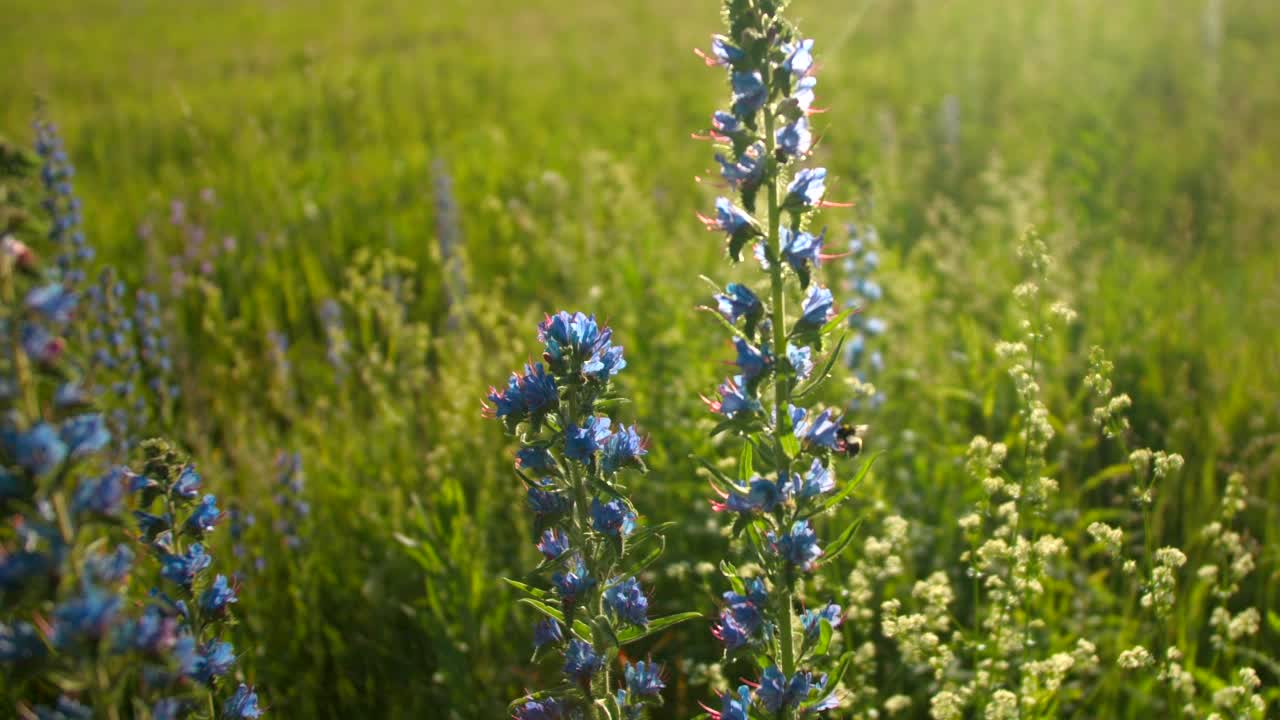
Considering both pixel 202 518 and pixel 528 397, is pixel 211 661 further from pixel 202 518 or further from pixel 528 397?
pixel 528 397

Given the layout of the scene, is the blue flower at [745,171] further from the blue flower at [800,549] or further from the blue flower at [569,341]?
the blue flower at [800,549]

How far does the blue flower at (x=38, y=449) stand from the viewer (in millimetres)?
1275

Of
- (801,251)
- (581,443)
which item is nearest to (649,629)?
(581,443)

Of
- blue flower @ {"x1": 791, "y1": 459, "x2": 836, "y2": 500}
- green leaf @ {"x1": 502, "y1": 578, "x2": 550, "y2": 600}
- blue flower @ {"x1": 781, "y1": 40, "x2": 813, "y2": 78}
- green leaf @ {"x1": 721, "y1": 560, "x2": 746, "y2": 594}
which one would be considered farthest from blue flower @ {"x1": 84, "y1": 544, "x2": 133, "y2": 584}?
blue flower @ {"x1": 781, "y1": 40, "x2": 813, "y2": 78}

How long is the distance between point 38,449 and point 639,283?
10.8 feet

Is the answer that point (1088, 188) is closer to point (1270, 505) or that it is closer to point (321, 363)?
point (1270, 505)

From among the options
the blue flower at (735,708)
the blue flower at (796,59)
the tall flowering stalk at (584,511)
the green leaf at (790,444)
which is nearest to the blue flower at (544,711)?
the tall flowering stalk at (584,511)

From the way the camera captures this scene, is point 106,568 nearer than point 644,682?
Yes

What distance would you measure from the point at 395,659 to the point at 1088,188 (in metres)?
4.45

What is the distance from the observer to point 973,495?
3381 mm

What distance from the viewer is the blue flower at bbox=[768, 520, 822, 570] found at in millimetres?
1744

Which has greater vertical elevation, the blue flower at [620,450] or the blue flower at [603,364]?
the blue flower at [603,364]

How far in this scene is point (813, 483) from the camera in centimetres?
183

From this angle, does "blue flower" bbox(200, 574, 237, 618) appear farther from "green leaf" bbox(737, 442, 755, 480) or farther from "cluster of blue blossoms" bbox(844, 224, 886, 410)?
"cluster of blue blossoms" bbox(844, 224, 886, 410)
